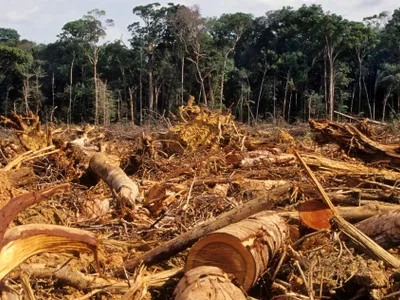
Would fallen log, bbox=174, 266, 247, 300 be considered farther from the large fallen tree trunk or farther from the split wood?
the large fallen tree trunk

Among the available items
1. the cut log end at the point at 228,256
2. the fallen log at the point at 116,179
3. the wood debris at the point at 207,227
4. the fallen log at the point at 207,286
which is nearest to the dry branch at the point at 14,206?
the wood debris at the point at 207,227

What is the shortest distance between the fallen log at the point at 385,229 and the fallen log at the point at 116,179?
2849 millimetres

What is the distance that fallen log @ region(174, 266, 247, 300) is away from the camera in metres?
2.92

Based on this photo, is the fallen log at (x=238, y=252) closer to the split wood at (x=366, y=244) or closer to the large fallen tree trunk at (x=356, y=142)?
the split wood at (x=366, y=244)

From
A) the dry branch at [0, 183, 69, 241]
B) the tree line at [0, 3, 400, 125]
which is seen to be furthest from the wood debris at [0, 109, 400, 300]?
the tree line at [0, 3, 400, 125]

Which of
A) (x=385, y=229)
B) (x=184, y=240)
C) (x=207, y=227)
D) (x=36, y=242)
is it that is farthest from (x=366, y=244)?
(x=36, y=242)

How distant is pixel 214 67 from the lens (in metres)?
44.5

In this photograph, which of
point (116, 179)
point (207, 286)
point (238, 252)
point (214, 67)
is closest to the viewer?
point (207, 286)

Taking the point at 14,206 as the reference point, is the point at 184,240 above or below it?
below

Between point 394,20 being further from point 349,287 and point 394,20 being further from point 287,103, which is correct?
point 349,287

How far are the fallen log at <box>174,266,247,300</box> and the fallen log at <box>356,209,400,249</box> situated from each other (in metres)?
1.09

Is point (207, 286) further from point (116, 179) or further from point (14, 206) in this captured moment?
point (116, 179)

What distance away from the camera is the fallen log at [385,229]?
351cm

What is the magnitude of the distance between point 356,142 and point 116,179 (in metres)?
3.08
